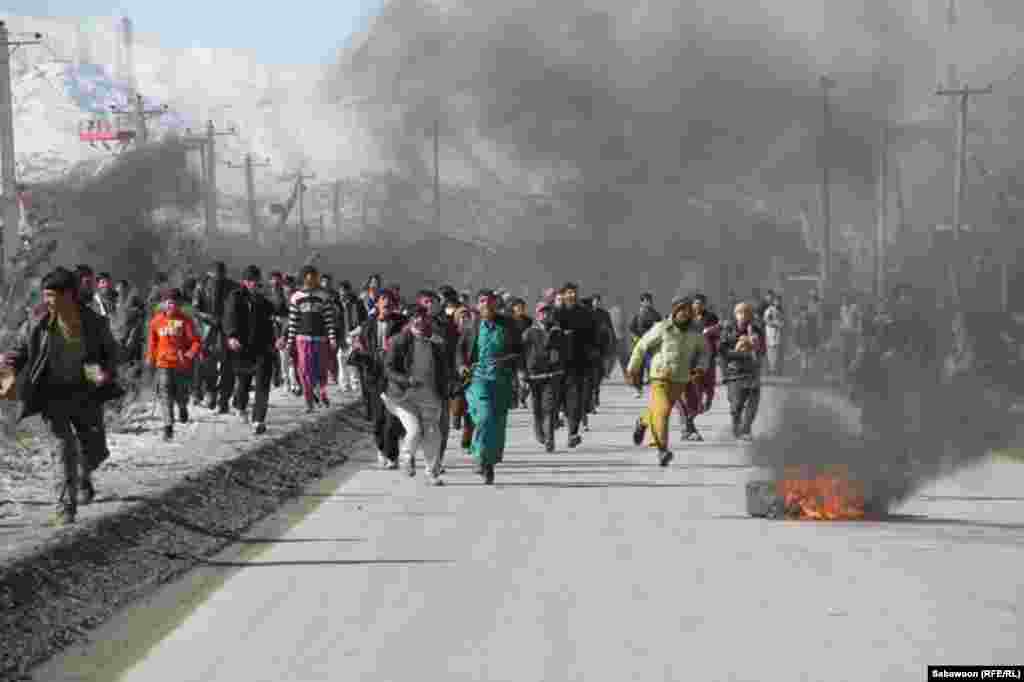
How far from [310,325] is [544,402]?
4005 millimetres

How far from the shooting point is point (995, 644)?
9.57 meters

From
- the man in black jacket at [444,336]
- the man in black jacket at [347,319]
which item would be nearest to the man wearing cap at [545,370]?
the man in black jacket at [444,336]

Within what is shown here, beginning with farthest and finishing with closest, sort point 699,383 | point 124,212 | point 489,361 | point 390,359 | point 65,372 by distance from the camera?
point 124,212 < point 699,383 < point 489,361 < point 390,359 < point 65,372

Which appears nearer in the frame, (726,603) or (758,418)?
(726,603)

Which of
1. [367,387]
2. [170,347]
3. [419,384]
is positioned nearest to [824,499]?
[419,384]

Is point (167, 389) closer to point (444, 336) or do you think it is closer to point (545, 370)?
point (444, 336)

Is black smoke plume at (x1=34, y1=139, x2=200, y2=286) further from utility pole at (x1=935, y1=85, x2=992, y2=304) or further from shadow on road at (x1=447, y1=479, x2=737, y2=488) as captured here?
shadow on road at (x1=447, y1=479, x2=737, y2=488)

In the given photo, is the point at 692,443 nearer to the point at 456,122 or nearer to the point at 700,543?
the point at 700,543

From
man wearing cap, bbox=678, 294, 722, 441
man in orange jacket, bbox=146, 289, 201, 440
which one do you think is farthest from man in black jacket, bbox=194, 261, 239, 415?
man wearing cap, bbox=678, 294, 722, 441

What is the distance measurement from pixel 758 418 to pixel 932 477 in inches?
471

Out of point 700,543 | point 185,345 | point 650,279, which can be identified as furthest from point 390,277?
point 700,543

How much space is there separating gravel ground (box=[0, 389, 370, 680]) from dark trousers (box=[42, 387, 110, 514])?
258 millimetres

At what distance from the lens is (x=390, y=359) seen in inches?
792

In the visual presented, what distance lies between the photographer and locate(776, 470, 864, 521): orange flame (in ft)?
51.5
